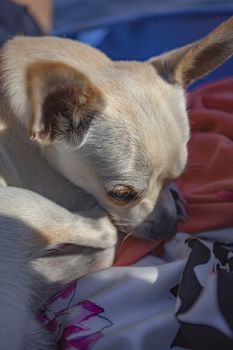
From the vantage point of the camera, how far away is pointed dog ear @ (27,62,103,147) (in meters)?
1.40

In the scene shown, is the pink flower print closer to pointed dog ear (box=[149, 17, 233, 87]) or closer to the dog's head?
the dog's head

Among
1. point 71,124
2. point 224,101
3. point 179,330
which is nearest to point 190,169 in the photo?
point 224,101

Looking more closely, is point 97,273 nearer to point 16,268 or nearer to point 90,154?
point 16,268

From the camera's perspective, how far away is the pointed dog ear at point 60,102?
140cm

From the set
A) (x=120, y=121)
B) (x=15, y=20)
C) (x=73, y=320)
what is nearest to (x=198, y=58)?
(x=120, y=121)

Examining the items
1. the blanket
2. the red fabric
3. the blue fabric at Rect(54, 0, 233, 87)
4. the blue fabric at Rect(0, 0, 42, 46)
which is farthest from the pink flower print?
the blue fabric at Rect(54, 0, 233, 87)

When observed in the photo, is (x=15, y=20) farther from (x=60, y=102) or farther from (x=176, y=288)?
(x=176, y=288)

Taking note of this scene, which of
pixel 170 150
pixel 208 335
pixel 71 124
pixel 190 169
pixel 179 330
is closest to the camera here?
pixel 208 335

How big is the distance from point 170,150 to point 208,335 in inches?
23.7

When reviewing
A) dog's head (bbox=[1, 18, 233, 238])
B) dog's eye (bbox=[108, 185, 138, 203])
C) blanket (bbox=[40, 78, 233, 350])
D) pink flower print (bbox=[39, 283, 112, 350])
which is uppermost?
dog's head (bbox=[1, 18, 233, 238])

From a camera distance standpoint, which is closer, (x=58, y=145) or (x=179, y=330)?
(x=179, y=330)

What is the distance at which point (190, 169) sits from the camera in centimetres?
221

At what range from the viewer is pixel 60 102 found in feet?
5.06

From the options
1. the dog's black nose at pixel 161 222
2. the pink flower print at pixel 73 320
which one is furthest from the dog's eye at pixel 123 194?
the pink flower print at pixel 73 320
